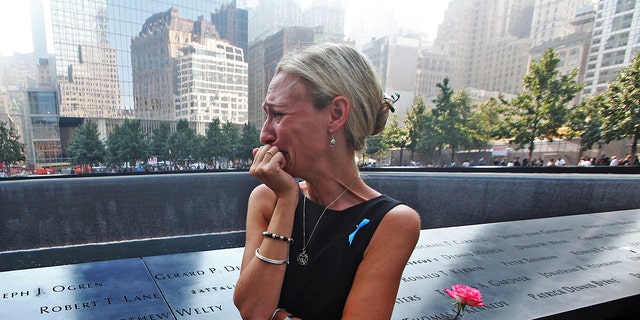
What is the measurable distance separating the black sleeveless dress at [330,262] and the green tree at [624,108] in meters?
24.3

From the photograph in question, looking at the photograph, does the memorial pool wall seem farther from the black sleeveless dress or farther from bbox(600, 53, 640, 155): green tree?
bbox(600, 53, 640, 155): green tree

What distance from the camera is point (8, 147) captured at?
Result: 30297 mm

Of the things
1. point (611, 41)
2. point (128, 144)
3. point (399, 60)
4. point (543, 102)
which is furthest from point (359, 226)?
point (399, 60)

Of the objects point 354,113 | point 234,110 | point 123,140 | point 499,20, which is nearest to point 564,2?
point 499,20

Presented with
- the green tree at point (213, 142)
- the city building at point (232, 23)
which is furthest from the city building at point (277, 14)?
the green tree at point (213, 142)

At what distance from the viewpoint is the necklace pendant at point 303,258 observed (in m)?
1.19

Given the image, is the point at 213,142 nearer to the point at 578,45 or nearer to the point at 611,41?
the point at 611,41

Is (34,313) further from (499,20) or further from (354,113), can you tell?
(499,20)

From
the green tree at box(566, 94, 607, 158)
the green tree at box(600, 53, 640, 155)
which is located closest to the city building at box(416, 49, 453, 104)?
the green tree at box(566, 94, 607, 158)

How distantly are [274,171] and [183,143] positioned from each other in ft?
128

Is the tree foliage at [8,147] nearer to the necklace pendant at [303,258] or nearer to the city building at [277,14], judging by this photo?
the necklace pendant at [303,258]

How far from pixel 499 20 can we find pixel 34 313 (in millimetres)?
95813

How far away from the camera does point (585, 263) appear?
9.30ft

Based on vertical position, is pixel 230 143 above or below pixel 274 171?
below
